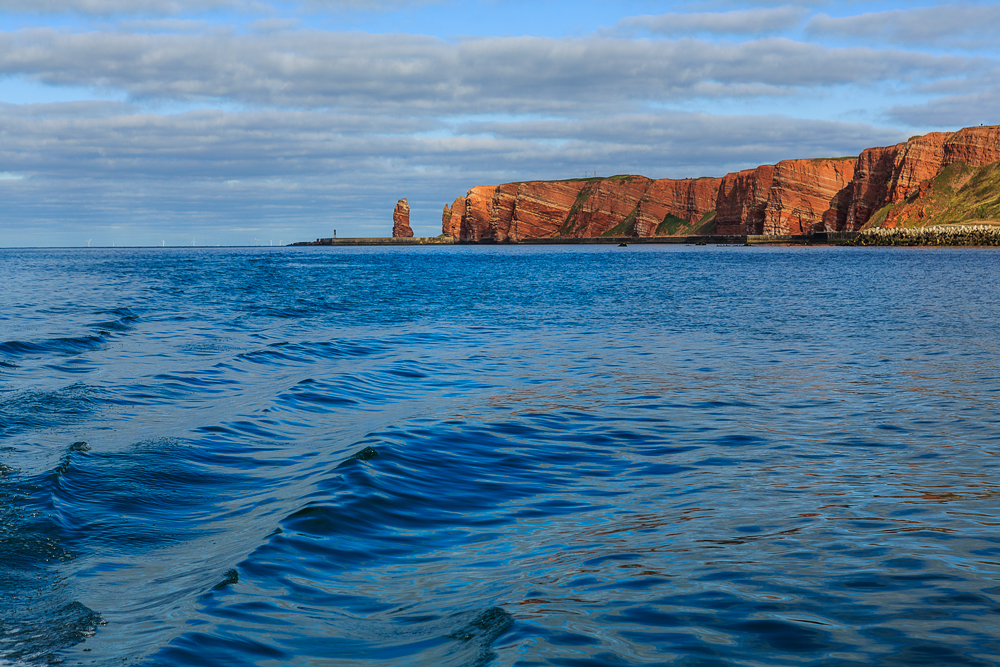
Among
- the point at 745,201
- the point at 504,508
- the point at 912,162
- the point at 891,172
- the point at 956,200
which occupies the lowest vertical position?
the point at 504,508

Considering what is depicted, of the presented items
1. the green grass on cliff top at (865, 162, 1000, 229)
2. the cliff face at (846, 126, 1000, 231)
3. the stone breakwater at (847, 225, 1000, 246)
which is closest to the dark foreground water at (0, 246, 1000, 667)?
the stone breakwater at (847, 225, 1000, 246)

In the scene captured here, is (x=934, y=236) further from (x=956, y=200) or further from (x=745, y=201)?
(x=745, y=201)

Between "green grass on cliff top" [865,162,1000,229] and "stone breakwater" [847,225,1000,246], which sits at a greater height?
"green grass on cliff top" [865,162,1000,229]

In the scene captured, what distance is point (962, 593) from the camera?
4.78 meters

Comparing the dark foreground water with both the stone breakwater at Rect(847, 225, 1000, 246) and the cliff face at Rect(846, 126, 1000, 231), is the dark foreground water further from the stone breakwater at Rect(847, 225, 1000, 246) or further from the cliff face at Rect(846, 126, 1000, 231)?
the cliff face at Rect(846, 126, 1000, 231)

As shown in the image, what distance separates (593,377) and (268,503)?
8.47m

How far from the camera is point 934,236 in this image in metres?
115

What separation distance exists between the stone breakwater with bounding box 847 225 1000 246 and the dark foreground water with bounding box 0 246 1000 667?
107763 millimetres

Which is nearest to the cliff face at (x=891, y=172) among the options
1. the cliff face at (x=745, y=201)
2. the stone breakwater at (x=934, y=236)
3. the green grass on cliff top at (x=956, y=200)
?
the green grass on cliff top at (x=956, y=200)

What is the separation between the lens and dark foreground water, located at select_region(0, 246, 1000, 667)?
175 inches

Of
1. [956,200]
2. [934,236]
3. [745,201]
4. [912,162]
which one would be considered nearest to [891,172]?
[912,162]

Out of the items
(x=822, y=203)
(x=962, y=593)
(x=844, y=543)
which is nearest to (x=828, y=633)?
(x=962, y=593)

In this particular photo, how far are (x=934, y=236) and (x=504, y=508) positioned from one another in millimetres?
128522

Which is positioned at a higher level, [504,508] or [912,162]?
[912,162]
